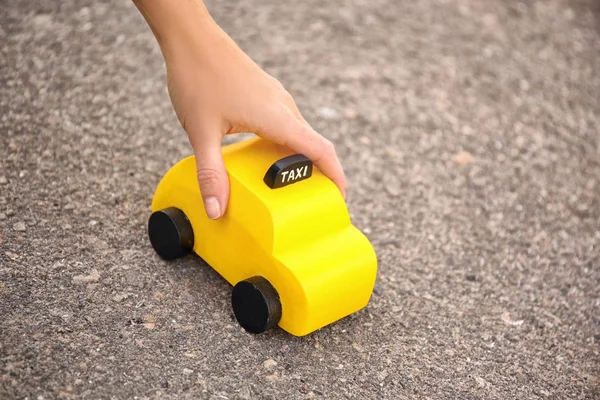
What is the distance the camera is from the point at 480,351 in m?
1.61

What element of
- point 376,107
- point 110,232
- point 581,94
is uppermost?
point 110,232

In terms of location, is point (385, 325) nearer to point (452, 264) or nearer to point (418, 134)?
point (452, 264)

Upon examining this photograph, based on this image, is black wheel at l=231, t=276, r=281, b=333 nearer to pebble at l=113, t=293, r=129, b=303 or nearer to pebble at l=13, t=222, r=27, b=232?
pebble at l=113, t=293, r=129, b=303

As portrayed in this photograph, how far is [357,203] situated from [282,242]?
0.61 meters

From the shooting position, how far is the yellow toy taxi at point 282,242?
1445 mm

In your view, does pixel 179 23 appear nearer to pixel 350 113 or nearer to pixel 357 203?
pixel 357 203

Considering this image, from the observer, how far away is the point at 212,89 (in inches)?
59.8

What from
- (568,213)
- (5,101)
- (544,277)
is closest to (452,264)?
(544,277)

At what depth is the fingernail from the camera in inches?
58.3

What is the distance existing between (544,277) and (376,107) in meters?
0.82

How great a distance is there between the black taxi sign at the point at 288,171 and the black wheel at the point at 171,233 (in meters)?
0.24

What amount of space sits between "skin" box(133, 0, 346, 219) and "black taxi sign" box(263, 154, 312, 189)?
0.04 metres

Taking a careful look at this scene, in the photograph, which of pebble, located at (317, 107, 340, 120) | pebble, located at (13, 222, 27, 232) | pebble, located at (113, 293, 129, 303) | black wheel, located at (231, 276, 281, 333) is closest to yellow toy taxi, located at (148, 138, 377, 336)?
black wheel, located at (231, 276, 281, 333)

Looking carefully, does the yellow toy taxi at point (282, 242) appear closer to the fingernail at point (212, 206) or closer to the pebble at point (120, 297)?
the fingernail at point (212, 206)
